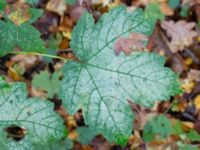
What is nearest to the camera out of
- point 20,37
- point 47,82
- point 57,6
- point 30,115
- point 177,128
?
point 30,115

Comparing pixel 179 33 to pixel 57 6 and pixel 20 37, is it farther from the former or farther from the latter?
→ pixel 20 37

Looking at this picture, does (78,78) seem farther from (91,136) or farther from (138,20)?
(91,136)

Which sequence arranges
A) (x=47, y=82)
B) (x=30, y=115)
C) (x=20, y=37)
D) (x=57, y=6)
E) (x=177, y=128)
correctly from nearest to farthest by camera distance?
(x=30, y=115)
(x=20, y=37)
(x=47, y=82)
(x=177, y=128)
(x=57, y=6)

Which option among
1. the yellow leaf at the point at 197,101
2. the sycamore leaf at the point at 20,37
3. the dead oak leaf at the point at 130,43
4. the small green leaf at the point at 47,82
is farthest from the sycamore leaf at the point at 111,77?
the yellow leaf at the point at 197,101

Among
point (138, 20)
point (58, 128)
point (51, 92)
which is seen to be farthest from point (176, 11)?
point (58, 128)

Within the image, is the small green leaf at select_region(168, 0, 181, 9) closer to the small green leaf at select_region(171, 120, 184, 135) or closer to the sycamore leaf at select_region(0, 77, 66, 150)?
the small green leaf at select_region(171, 120, 184, 135)

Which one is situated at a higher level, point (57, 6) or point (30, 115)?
point (57, 6)

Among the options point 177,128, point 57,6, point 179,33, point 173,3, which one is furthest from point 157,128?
point 57,6
